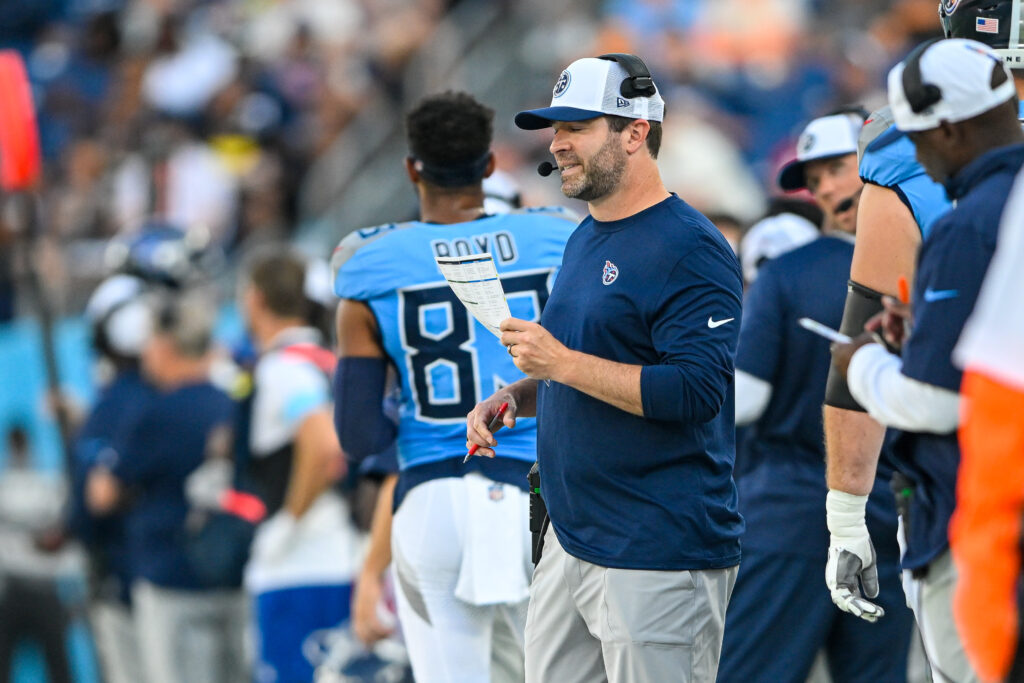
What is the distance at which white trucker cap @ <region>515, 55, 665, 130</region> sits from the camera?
368cm

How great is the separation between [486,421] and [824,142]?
165 cm

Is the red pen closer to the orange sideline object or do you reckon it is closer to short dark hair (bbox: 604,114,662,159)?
short dark hair (bbox: 604,114,662,159)

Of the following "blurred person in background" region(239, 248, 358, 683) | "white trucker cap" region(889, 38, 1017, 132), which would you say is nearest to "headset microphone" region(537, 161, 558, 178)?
"white trucker cap" region(889, 38, 1017, 132)

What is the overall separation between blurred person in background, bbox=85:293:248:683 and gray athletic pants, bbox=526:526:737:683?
348 centimetres

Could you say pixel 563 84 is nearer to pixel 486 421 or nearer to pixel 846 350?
pixel 486 421

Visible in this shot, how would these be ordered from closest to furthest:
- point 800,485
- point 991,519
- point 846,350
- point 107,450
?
1. point 991,519
2. point 846,350
3. point 800,485
4. point 107,450

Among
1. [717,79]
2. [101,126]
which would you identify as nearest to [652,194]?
[717,79]

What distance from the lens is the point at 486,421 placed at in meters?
3.87

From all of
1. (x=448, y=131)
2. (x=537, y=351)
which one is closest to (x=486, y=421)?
(x=537, y=351)

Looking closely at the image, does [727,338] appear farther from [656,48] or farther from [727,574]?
[656,48]

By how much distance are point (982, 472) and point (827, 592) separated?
86.3 inches

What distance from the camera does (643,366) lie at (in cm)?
347

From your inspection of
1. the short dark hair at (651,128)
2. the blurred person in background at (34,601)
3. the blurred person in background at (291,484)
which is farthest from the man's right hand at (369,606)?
the blurred person in background at (34,601)

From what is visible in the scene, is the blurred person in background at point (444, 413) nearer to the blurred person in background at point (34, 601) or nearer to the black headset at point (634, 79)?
the black headset at point (634, 79)
